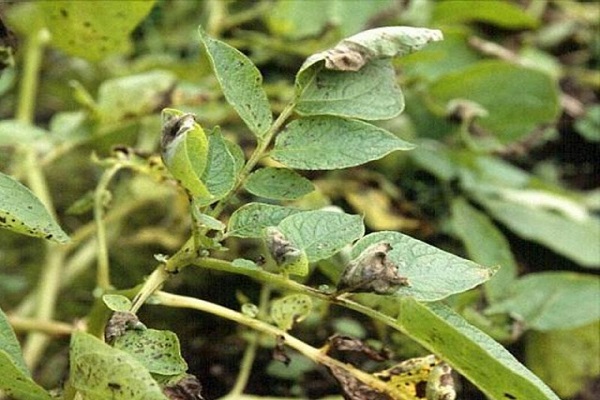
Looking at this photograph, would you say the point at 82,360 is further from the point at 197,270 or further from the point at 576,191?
the point at 576,191

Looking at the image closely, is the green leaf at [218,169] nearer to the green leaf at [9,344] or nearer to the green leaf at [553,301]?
the green leaf at [9,344]

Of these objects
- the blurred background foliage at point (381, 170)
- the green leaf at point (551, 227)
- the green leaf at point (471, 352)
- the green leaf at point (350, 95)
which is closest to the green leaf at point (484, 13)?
the blurred background foliage at point (381, 170)

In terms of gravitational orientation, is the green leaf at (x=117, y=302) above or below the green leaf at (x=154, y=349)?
above

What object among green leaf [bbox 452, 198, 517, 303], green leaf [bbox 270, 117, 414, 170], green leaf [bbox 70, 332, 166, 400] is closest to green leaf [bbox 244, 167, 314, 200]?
green leaf [bbox 270, 117, 414, 170]

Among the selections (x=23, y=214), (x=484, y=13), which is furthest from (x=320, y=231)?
(x=484, y=13)

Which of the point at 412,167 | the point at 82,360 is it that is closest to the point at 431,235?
the point at 412,167
